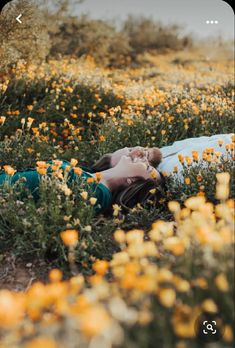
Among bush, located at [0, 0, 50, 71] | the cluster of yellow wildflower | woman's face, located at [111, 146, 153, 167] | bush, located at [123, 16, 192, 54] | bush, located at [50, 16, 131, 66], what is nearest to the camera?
the cluster of yellow wildflower

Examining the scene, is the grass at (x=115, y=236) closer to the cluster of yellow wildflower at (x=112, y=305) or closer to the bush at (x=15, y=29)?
the cluster of yellow wildflower at (x=112, y=305)

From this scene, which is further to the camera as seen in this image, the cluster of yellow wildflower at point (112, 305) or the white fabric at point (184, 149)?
the white fabric at point (184, 149)

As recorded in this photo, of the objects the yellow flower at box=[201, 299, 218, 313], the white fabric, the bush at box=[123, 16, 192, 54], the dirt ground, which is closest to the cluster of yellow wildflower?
the yellow flower at box=[201, 299, 218, 313]

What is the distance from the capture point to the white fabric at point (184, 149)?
3953mm

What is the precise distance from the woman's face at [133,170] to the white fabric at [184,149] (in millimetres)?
244

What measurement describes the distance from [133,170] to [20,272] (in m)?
1.36

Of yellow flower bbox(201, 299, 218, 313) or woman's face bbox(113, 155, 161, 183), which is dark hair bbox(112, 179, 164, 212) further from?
yellow flower bbox(201, 299, 218, 313)

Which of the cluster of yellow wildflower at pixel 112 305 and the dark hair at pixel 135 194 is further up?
the cluster of yellow wildflower at pixel 112 305

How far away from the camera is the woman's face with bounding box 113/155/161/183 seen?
3.69 m

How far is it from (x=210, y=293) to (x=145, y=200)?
2.17 m

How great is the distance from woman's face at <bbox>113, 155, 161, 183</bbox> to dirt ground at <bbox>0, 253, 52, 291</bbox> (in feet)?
3.84

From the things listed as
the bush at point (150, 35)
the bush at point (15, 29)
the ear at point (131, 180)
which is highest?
the bush at point (150, 35)

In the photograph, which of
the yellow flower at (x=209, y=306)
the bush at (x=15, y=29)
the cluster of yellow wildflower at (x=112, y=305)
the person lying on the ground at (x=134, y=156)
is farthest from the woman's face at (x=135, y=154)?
the yellow flower at (x=209, y=306)

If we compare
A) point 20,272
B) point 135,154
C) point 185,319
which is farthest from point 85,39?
A: point 185,319
